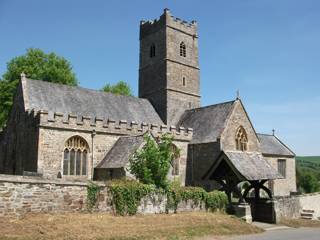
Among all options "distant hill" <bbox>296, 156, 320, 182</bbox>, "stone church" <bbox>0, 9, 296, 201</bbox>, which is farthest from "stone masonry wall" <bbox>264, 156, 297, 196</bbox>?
"distant hill" <bbox>296, 156, 320, 182</bbox>

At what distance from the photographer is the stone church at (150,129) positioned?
22.5 metres

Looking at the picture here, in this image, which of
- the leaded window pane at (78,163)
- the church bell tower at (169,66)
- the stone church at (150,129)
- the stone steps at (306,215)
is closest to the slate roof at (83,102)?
the stone church at (150,129)

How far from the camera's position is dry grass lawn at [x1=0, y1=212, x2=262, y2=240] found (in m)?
12.7

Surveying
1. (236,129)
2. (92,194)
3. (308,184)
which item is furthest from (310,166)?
(92,194)

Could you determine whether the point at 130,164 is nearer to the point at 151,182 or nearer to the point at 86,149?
the point at 151,182

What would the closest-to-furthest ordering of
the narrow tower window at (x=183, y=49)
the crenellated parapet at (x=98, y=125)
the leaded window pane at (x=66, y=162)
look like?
1. the crenellated parapet at (x=98, y=125)
2. the leaded window pane at (x=66, y=162)
3. the narrow tower window at (x=183, y=49)

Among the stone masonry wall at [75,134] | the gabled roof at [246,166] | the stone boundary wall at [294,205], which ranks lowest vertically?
the stone boundary wall at [294,205]

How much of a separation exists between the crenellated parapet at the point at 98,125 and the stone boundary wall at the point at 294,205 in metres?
8.75

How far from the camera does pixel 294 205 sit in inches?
963

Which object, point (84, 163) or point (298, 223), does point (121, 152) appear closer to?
point (84, 163)

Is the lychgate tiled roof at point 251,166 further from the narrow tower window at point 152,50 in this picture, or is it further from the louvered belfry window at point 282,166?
the narrow tower window at point 152,50

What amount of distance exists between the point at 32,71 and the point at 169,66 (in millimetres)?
13054

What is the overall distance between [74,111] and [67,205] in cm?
1176

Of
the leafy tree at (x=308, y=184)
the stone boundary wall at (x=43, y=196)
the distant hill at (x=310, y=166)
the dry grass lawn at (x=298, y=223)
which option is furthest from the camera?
the distant hill at (x=310, y=166)
